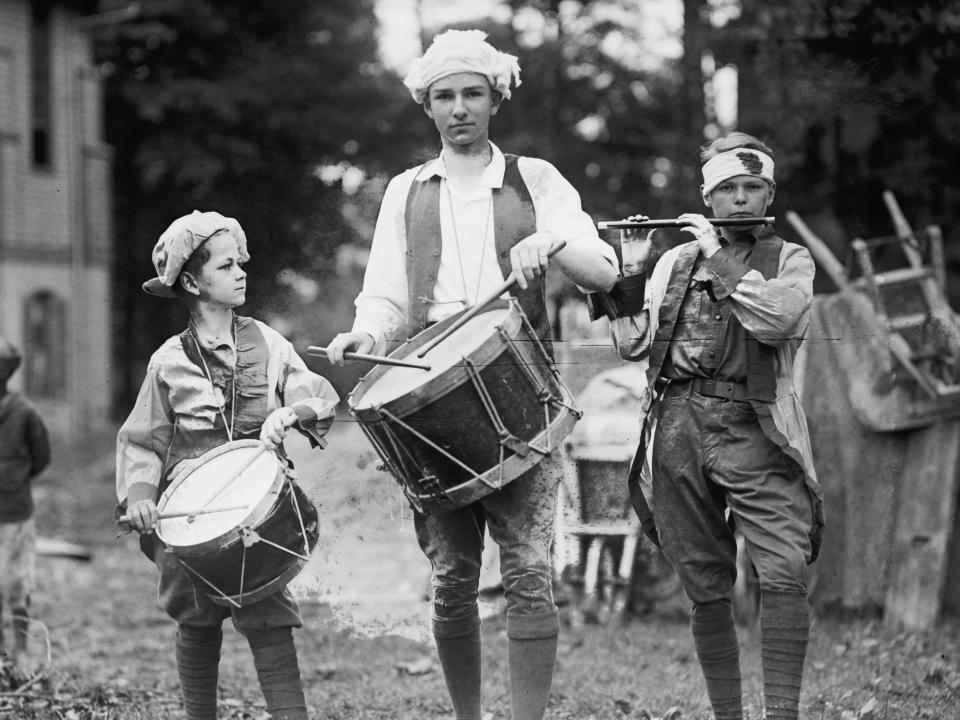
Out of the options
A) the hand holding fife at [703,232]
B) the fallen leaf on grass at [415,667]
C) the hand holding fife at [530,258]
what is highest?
the hand holding fife at [703,232]

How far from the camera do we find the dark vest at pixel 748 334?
14.6ft

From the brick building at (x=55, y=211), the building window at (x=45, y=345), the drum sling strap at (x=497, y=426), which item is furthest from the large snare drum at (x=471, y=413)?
the building window at (x=45, y=345)

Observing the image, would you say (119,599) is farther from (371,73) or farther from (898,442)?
(371,73)

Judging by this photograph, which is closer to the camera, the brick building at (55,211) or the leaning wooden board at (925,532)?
the leaning wooden board at (925,532)

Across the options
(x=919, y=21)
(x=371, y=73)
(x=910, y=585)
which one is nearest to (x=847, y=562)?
(x=910, y=585)

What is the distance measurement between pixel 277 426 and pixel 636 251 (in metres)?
1.33

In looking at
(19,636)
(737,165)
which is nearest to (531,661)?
(737,165)

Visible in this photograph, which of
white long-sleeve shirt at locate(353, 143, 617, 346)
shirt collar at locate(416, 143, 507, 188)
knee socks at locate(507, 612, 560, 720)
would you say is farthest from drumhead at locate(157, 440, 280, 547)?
shirt collar at locate(416, 143, 507, 188)

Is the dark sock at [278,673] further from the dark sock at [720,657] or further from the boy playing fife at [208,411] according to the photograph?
the dark sock at [720,657]

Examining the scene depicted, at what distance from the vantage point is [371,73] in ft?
82.3

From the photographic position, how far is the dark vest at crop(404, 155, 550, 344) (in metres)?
4.60

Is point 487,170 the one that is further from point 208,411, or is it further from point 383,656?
point 383,656

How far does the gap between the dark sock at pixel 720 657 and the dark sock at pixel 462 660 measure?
0.74 meters

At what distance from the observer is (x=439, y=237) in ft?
15.3
